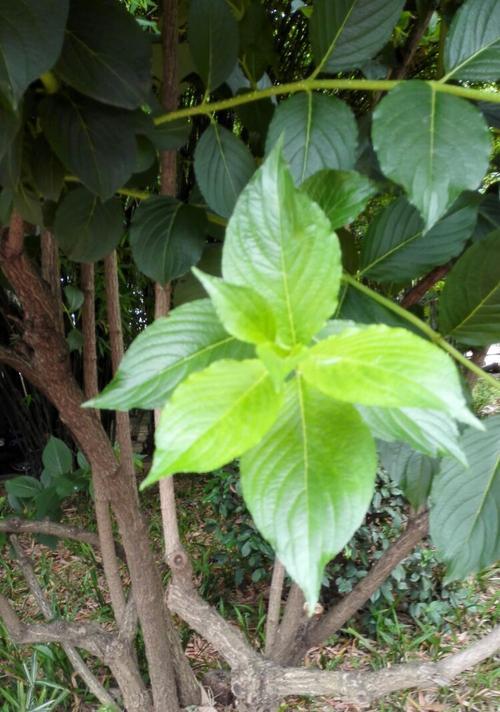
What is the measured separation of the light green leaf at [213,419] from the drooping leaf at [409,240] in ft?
0.76

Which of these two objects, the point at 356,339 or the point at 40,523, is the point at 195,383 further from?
the point at 40,523

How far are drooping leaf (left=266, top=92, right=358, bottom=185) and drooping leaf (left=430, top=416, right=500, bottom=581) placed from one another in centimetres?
19

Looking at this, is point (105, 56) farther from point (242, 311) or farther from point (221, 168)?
point (242, 311)

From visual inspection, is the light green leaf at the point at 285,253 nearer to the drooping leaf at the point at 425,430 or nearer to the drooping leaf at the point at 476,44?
the drooping leaf at the point at 425,430

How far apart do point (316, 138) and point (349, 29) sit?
8 cm

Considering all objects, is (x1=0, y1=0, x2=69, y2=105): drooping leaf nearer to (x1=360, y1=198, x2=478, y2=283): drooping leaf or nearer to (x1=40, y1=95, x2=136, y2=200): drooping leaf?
(x1=40, y1=95, x2=136, y2=200): drooping leaf

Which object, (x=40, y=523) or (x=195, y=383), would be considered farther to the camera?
(x=40, y=523)

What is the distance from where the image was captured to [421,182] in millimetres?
302

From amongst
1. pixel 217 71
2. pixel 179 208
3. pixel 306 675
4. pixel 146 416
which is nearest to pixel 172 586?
pixel 306 675

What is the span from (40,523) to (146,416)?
6.49 feet

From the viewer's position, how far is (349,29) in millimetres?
400

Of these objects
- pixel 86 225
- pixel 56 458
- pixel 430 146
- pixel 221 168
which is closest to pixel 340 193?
pixel 430 146

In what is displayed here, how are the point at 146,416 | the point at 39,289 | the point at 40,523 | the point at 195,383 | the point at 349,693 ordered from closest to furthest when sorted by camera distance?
the point at 195,383 → the point at 39,289 → the point at 349,693 → the point at 40,523 → the point at 146,416

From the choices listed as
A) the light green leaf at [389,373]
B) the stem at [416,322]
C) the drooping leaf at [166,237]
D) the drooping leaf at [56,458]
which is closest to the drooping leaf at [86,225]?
the drooping leaf at [166,237]
